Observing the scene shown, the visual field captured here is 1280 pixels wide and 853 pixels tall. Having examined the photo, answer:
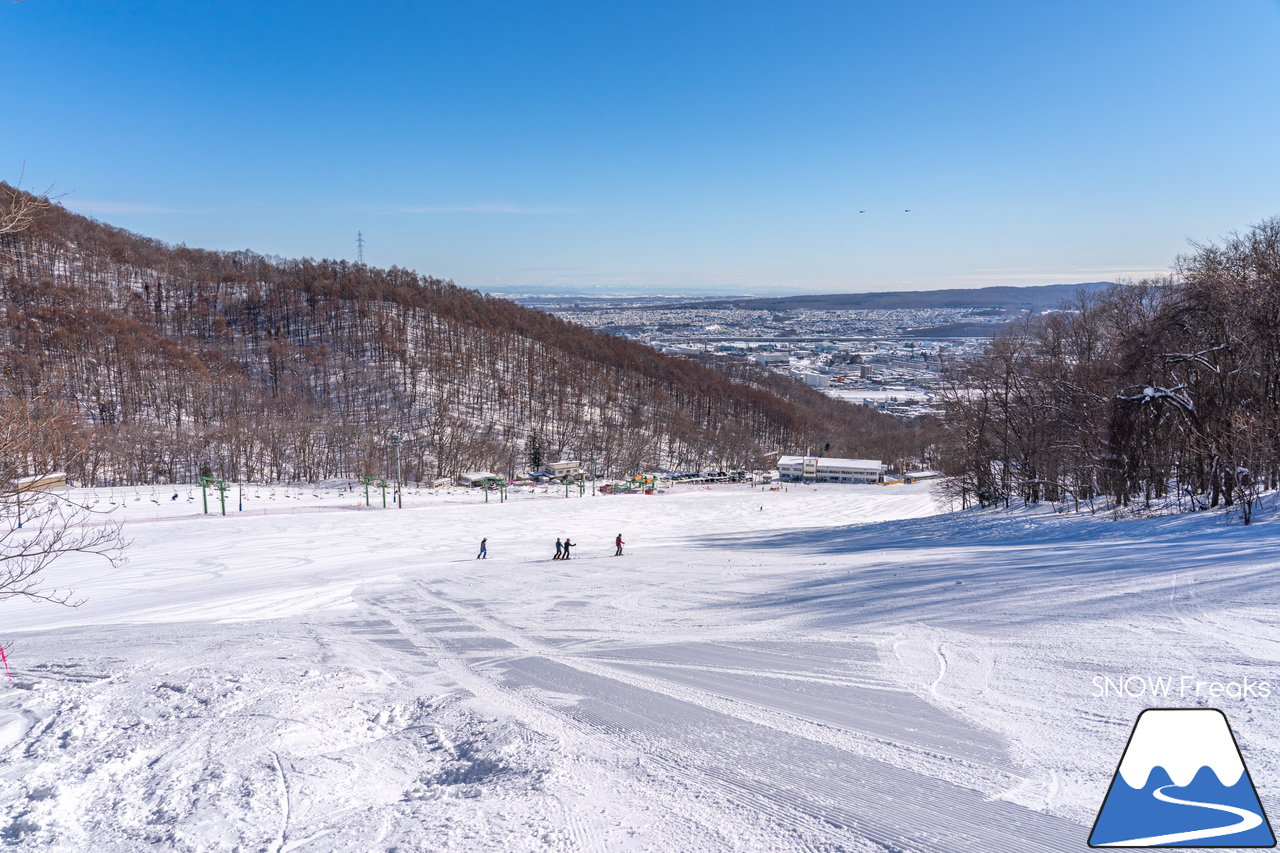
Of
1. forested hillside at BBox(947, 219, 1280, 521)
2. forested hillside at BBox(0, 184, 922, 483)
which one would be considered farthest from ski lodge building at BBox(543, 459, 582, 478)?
forested hillside at BBox(947, 219, 1280, 521)

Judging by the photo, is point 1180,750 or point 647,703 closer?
point 1180,750

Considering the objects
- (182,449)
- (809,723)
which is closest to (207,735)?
(809,723)

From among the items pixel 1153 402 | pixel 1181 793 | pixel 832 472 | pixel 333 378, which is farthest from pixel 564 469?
pixel 1181 793

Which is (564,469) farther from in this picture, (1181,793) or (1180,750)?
(1181,793)

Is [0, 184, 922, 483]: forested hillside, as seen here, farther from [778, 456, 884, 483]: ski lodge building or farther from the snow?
the snow

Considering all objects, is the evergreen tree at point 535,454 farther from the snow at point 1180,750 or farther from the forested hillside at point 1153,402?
the snow at point 1180,750

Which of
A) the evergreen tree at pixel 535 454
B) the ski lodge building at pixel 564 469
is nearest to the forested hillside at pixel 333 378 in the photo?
the evergreen tree at pixel 535 454
